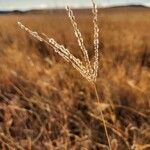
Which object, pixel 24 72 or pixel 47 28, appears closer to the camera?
pixel 24 72

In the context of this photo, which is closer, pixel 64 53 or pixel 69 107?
pixel 64 53

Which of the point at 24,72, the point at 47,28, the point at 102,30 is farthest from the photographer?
the point at 47,28

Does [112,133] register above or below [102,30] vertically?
above

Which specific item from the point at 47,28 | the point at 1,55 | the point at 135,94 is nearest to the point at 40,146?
the point at 135,94

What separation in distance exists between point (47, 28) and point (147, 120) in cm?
699

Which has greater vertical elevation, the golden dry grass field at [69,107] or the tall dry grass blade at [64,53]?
the tall dry grass blade at [64,53]

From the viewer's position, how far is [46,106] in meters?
3.05

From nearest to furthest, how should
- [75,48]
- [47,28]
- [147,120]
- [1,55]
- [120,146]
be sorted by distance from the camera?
[120,146] → [147,120] → [1,55] → [75,48] → [47,28]

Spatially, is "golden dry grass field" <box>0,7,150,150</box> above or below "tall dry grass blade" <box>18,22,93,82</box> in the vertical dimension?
below

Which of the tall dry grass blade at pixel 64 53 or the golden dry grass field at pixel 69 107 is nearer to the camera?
the tall dry grass blade at pixel 64 53

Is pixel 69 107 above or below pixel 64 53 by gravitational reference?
below

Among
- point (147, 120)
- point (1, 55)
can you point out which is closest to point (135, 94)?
point (147, 120)

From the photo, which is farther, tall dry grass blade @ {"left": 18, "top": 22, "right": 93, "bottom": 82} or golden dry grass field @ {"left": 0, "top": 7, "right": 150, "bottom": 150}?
golden dry grass field @ {"left": 0, "top": 7, "right": 150, "bottom": 150}

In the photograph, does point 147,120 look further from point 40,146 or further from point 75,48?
point 75,48
